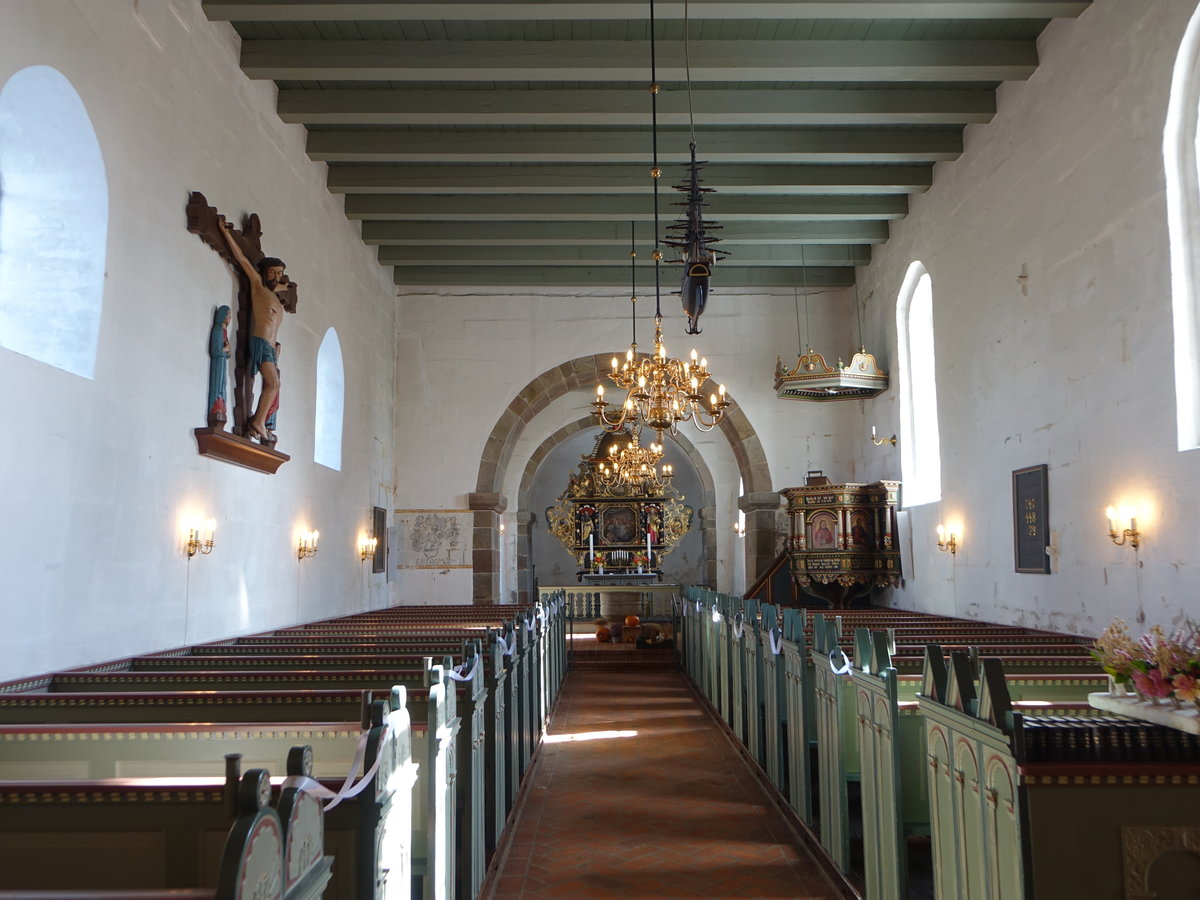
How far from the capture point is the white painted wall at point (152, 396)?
5086mm

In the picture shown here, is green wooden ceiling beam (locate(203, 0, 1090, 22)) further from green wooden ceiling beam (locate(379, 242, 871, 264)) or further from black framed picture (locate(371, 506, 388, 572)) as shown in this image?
black framed picture (locate(371, 506, 388, 572))

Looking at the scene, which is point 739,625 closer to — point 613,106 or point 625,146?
point 613,106

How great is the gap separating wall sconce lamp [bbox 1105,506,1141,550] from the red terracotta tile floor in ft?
10.1

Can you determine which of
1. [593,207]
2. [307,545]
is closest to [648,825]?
[307,545]

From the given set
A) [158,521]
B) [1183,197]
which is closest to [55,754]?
[158,521]

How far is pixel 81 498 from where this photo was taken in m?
5.53

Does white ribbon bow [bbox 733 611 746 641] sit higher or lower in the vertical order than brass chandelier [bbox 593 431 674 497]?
lower

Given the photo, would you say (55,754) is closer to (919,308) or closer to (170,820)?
(170,820)

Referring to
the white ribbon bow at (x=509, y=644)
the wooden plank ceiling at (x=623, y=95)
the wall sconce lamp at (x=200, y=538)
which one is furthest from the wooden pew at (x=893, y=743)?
the wooden plank ceiling at (x=623, y=95)

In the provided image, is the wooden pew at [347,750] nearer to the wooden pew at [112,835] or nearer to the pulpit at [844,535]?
the wooden pew at [112,835]

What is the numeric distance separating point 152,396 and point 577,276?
8283 mm

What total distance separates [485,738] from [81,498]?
2.83m

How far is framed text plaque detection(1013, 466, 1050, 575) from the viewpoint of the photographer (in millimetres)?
7977

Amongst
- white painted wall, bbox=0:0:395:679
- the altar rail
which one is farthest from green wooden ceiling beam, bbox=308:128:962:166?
the altar rail
